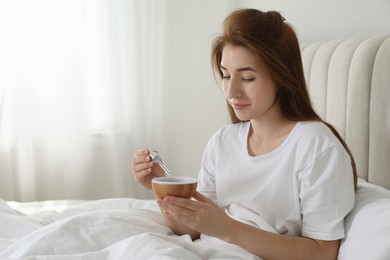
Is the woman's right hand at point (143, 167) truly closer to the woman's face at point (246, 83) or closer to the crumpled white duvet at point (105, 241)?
the crumpled white duvet at point (105, 241)

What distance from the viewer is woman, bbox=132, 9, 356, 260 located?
3.98ft

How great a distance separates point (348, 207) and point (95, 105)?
219 cm

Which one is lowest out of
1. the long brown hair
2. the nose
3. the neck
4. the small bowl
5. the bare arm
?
the bare arm

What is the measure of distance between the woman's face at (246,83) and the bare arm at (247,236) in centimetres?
33

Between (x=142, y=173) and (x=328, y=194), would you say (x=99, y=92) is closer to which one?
(x=142, y=173)

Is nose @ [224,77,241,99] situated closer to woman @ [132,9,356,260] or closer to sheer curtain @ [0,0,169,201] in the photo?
woman @ [132,9,356,260]

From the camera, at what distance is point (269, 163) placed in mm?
1388

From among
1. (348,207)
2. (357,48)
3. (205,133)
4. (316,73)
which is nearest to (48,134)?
(205,133)

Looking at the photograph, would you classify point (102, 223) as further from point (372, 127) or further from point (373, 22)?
point (373, 22)

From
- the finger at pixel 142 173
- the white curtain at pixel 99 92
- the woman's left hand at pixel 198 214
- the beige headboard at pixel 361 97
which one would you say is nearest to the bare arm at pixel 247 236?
the woman's left hand at pixel 198 214

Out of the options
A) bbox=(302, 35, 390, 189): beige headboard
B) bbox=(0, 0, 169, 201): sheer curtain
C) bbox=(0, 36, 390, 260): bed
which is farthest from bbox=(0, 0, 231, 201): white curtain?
bbox=(302, 35, 390, 189): beige headboard

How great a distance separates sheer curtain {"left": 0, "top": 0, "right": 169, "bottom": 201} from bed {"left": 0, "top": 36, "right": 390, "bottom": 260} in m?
0.78

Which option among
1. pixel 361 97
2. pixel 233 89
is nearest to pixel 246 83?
pixel 233 89

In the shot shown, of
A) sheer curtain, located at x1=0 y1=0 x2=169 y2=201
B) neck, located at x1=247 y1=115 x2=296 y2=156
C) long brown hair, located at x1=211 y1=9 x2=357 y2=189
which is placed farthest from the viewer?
sheer curtain, located at x1=0 y1=0 x2=169 y2=201
